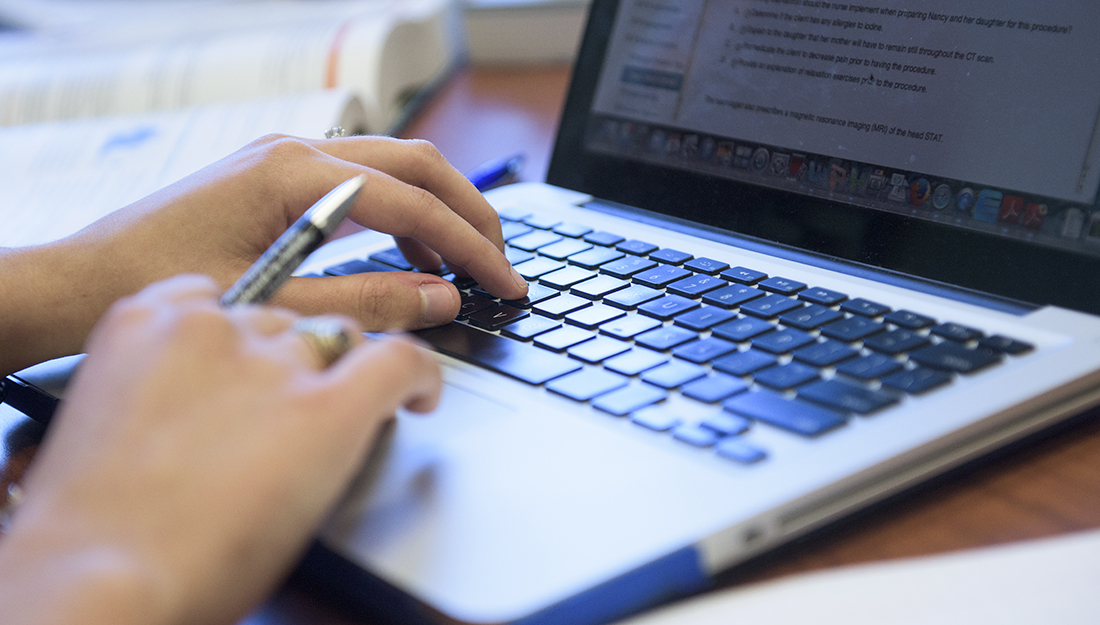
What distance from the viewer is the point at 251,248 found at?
1.86ft

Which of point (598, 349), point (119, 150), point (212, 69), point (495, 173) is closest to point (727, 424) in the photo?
point (598, 349)

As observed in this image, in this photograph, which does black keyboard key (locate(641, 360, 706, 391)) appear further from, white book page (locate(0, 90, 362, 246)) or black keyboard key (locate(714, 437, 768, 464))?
white book page (locate(0, 90, 362, 246))

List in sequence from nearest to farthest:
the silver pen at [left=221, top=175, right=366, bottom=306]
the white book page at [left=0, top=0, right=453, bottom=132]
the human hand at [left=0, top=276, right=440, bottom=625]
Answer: the human hand at [left=0, top=276, right=440, bottom=625] → the silver pen at [left=221, top=175, right=366, bottom=306] → the white book page at [left=0, top=0, right=453, bottom=132]

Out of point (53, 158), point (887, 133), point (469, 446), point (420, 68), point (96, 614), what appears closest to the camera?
point (96, 614)

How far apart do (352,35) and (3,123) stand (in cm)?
48

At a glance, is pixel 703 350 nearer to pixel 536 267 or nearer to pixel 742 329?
pixel 742 329

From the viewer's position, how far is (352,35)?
113cm

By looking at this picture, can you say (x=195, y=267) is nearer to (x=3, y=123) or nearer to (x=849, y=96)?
(x=849, y=96)

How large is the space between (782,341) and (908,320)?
0.07 metres

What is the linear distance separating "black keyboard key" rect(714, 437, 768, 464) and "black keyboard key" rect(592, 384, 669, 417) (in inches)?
2.1

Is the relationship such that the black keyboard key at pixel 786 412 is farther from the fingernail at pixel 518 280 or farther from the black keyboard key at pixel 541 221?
the black keyboard key at pixel 541 221

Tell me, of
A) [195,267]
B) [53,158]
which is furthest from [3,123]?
[195,267]

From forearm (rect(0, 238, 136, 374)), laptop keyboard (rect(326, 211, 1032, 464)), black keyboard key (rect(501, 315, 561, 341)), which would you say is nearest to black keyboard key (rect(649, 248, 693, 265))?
laptop keyboard (rect(326, 211, 1032, 464))

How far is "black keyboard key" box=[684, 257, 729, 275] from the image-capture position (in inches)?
22.2
